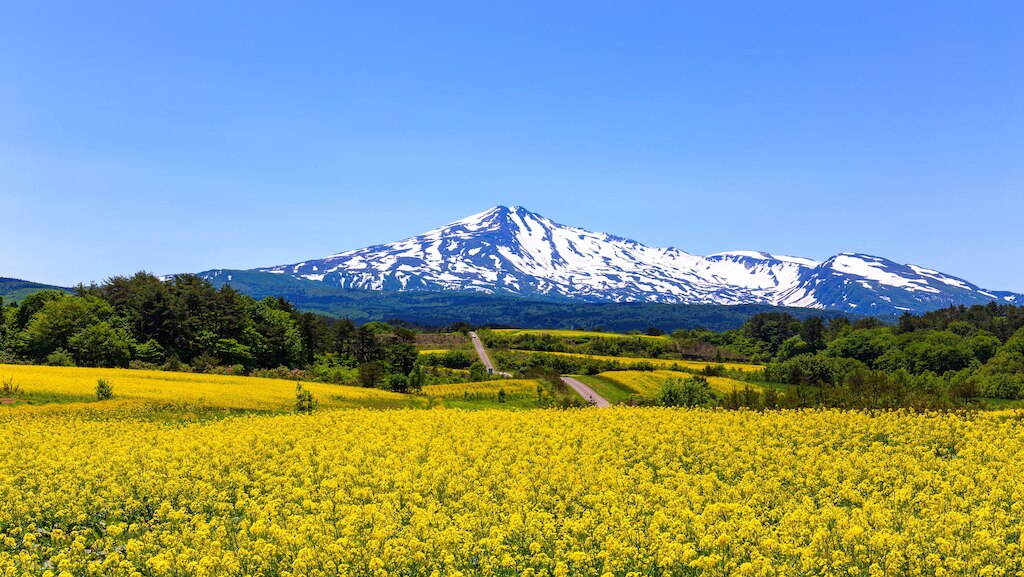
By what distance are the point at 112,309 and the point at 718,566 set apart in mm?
97676

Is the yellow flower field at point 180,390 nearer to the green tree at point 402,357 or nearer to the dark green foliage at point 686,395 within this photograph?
the dark green foliage at point 686,395

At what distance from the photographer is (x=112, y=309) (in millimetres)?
91000

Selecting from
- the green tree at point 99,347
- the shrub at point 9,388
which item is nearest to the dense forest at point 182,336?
the green tree at point 99,347

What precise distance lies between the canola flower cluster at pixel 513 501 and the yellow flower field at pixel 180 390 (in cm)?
1972

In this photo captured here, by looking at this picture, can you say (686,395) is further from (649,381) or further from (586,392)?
(649,381)

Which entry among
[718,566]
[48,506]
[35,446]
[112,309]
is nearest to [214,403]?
[35,446]

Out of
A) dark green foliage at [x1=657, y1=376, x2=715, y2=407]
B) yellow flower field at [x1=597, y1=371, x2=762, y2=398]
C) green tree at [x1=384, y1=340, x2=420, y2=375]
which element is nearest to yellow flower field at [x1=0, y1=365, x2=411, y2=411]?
dark green foliage at [x1=657, y1=376, x2=715, y2=407]

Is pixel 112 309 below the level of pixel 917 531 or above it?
above

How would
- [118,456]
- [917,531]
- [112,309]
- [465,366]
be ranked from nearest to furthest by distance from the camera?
[917,531]
[118,456]
[112,309]
[465,366]

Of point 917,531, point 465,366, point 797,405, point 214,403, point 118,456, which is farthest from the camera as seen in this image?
point 465,366

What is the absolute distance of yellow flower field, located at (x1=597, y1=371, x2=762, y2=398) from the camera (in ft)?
289

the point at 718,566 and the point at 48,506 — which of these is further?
the point at 48,506

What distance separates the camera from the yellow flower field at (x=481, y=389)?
7406 centimetres

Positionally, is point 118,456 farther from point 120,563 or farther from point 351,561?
point 351,561
